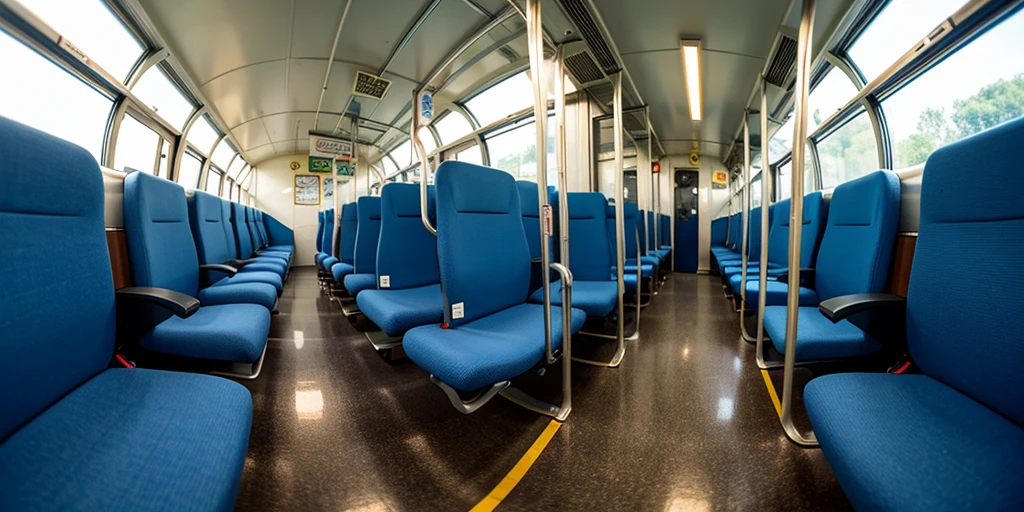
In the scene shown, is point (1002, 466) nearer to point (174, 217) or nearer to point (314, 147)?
point (174, 217)

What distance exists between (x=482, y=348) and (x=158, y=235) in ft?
5.65

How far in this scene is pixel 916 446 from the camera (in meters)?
0.63

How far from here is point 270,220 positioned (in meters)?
8.49

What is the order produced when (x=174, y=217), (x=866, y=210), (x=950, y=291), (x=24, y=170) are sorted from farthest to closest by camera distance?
(x=174, y=217)
(x=866, y=210)
(x=950, y=291)
(x=24, y=170)

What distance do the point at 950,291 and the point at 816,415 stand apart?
51 cm

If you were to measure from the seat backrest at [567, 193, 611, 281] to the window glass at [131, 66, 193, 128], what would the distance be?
4.34 m

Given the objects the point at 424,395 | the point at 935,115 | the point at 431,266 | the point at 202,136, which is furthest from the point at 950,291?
the point at 202,136

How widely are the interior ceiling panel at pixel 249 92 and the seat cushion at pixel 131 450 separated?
4654mm

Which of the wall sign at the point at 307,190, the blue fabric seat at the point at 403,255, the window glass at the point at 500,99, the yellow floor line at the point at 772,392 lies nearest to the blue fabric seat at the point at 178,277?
the blue fabric seat at the point at 403,255

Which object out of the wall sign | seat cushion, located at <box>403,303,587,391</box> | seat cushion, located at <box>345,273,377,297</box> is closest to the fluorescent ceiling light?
seat cushion, located at <box>403,303,587,391</box>

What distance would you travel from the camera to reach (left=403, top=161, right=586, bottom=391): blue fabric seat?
1.09 meters

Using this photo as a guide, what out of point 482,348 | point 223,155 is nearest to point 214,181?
point 223,155

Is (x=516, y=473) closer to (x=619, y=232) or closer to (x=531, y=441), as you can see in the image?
(x=531, y=441)

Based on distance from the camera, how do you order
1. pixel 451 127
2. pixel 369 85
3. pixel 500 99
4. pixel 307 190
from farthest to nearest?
pixel 307 190, pixel 451 127, pixel 500 99, pixel 369 85
